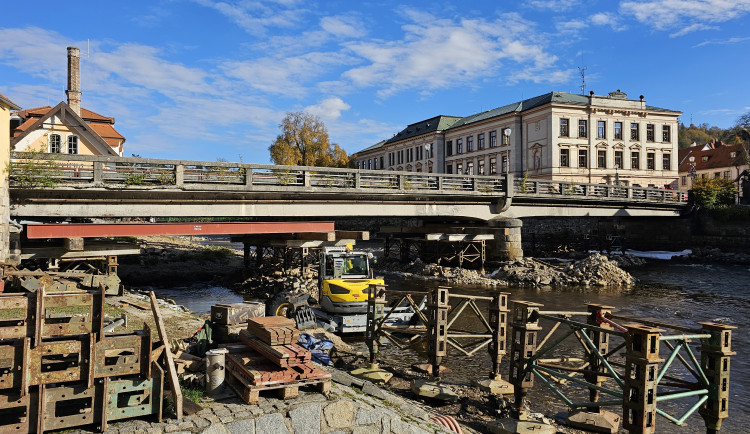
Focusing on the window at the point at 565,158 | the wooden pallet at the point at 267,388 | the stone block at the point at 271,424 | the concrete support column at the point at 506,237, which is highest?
the window at the point at 565,158

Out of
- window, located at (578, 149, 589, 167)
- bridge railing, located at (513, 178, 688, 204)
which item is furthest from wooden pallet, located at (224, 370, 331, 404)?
window, located at (578, 149, 589, 167)

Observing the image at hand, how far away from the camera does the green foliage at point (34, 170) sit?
15664mm

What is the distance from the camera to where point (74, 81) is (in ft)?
140

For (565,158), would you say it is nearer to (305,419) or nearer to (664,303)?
(664,303)

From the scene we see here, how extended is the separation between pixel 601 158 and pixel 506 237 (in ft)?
90.0

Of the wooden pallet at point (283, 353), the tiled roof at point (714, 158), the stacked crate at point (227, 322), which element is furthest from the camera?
the tiled roof at point (714, 158)

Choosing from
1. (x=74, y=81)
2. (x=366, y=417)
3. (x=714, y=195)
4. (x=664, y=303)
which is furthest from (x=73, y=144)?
(x=714, y=195)

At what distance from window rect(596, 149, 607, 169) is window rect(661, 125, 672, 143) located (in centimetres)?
797

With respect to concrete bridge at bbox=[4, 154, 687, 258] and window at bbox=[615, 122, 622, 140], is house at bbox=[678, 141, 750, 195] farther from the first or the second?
concrete bridge at bbox=[4, 154, 687, 258]

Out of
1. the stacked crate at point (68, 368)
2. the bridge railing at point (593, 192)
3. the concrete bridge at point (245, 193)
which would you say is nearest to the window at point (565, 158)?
the bridge railing at point (593, 192)

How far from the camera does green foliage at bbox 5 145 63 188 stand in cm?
1566

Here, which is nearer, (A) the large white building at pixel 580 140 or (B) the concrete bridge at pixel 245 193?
(B) the concrete bridge at pixel 245 193

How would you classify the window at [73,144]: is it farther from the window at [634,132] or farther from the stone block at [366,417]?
the window at [634,132]

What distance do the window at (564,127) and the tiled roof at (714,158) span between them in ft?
92.1
